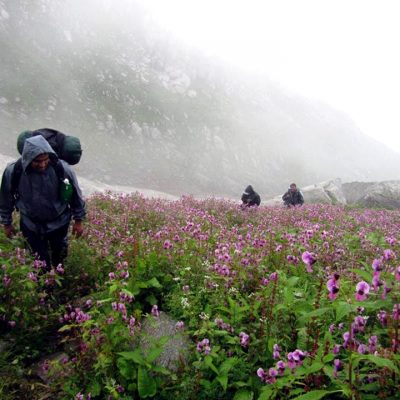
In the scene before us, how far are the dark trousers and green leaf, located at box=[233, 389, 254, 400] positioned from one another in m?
3.62

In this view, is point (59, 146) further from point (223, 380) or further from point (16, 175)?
point (223, 380)

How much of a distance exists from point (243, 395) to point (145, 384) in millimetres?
964

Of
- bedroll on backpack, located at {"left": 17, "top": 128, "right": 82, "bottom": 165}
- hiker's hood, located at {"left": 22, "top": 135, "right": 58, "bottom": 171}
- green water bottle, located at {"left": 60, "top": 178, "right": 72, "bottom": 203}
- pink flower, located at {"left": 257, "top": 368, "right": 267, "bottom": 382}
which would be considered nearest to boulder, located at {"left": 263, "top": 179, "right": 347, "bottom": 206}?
bedroll on backpack, located at {"left": 17, "top": 128, "right": 82, "bottom": 165}

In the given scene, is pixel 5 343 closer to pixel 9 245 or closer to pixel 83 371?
pixel 83 371

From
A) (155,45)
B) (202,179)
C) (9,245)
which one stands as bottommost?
(202,179)

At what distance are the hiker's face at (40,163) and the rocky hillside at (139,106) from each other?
1057 inches

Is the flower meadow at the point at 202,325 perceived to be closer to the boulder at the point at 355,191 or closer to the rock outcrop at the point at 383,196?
the rock outcrop at the point at 383,196

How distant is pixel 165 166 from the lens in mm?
41688

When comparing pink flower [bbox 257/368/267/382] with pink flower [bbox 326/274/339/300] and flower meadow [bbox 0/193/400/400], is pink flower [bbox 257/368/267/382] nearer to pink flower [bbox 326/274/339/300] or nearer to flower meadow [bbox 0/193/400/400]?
flower meadow [bbox 0/193/400/400]

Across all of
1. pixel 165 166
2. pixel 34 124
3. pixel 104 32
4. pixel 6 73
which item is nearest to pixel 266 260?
pixel 34 124

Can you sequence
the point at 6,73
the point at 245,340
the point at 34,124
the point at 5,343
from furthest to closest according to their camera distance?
the point at 6,73, the point at 34,124, the point at 5,343, the point at 245,340

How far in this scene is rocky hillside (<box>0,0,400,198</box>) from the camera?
36.6 metres

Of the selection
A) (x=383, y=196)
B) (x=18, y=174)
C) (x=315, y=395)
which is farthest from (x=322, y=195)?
(x=315, y=395)

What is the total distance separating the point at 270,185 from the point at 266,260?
153 ft
